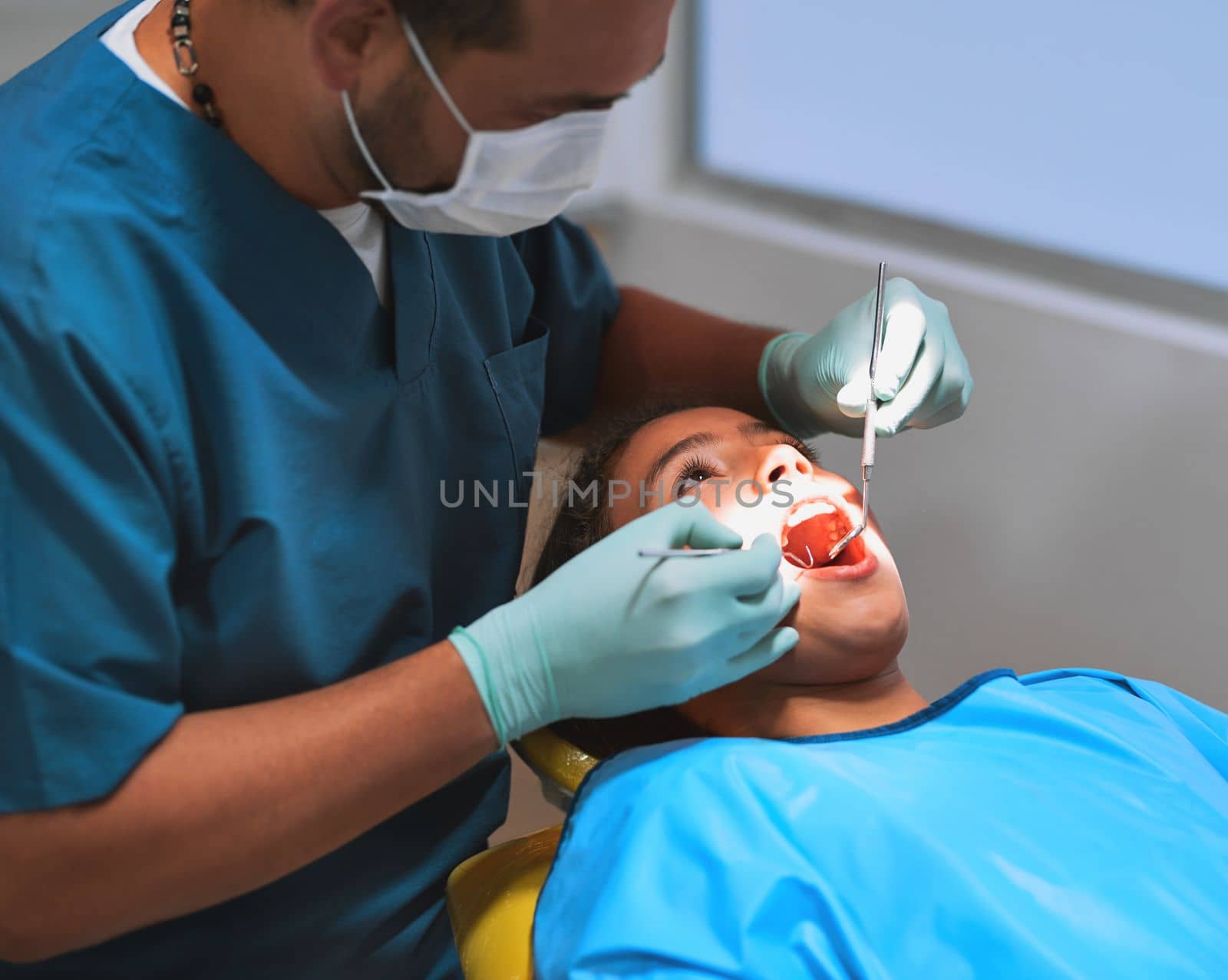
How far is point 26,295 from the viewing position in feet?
2.97

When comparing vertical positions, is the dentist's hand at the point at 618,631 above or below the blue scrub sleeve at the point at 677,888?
above

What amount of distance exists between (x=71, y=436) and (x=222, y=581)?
209 mm

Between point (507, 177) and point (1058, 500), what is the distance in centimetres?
134

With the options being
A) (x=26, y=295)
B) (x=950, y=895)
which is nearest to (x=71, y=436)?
(x=26, y=295)

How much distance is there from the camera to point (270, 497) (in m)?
1.05

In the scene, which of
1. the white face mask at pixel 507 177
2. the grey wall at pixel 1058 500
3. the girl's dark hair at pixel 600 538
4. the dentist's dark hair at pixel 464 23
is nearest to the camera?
the dentist's dark hair at pixel 464 23

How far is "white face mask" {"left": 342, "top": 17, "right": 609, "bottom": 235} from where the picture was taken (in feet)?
3.26

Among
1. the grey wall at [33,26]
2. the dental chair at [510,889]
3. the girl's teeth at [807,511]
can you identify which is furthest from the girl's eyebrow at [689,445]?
Result: the grey wall at [33,26]

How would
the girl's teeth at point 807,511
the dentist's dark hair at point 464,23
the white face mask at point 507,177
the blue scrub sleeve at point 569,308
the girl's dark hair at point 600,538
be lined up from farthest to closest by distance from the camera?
the blue scrub sleeve at point 569,308 → the girl's dark hair at point 600,538 → the girl's teeth at point 807,511 → the white face mask at point 507,177 → the dentist's dark hair at point 464,23

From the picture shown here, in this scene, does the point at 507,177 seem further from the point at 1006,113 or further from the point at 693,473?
the point at 1006,113

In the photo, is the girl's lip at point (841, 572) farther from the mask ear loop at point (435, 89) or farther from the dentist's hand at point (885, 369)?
the mask ear loop at point (435, 89)

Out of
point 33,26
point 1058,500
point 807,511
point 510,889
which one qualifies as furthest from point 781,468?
point 33,26

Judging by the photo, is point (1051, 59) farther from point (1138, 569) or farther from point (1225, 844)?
point (1225, 844)

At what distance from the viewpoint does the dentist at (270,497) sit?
91 centimetres
